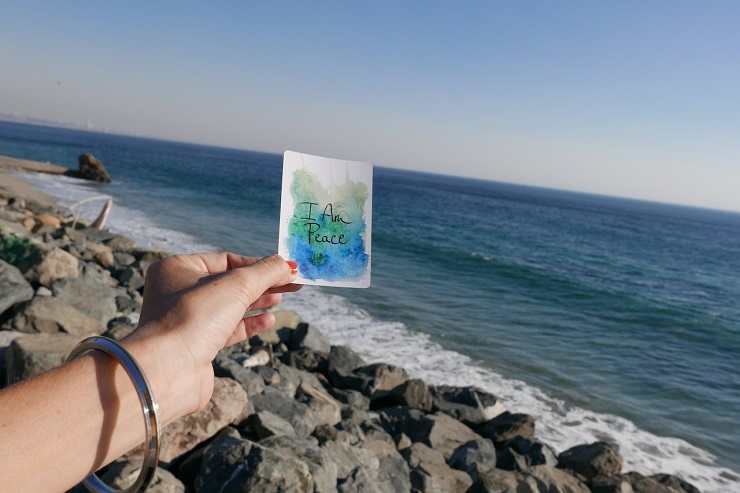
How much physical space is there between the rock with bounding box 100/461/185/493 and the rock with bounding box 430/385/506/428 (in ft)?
17.7

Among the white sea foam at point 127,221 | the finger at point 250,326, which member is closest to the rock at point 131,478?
the finger at point 250,326

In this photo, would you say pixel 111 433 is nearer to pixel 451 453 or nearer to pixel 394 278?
pixel 451 453

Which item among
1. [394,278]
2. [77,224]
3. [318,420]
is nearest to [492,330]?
[394,278]

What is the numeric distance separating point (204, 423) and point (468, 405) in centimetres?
516

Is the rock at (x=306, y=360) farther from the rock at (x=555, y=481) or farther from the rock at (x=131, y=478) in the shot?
the rock at (x=131, y=478)

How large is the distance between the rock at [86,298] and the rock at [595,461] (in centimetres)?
698

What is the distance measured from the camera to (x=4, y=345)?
18.0ft

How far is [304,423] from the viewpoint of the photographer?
564 centimetres

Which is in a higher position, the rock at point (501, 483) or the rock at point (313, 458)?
the rock at point (313, 458)

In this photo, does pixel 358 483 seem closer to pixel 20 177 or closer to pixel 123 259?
pixel 123 259

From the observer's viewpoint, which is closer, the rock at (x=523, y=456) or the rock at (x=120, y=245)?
the rock at (x=523, y=456)

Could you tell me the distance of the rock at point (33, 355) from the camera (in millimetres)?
4816

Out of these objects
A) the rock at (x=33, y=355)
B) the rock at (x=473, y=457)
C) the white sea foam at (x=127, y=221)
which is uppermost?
the rock at (x=33, y=355)

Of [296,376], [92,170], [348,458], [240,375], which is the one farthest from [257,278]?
[92,170]
